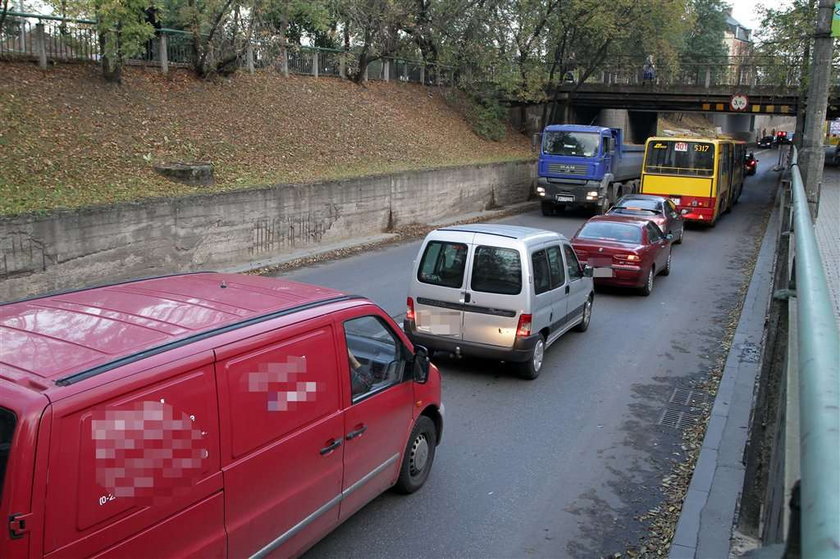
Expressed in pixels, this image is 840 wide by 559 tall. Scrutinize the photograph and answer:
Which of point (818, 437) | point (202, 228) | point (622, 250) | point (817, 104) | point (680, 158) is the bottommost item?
point (622, 250)

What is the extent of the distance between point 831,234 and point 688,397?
14694 mm

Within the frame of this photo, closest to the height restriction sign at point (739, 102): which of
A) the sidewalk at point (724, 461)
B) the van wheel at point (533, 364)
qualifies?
the sidewalk at point (724, 461)

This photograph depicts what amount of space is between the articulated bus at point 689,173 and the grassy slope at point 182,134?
7541mm

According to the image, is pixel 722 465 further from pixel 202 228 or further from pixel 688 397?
pixel 202 228

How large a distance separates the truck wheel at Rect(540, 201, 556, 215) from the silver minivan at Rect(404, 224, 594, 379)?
18395mm

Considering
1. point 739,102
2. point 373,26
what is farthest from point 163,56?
point 739,102

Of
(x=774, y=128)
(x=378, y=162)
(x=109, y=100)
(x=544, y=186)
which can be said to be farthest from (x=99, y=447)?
(x=774, y=128)

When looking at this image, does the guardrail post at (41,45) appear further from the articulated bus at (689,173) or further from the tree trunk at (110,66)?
the articulated bus at (689,173)

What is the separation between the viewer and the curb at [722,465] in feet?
17.8

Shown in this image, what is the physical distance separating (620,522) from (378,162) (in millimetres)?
19597

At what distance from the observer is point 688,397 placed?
29.3ft

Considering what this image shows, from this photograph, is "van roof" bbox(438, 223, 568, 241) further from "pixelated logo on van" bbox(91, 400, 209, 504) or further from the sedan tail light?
"pixelated logo on van" bbox(91, 400, 209, 504)

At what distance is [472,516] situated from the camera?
19.5 ft

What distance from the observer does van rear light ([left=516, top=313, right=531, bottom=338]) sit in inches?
352
